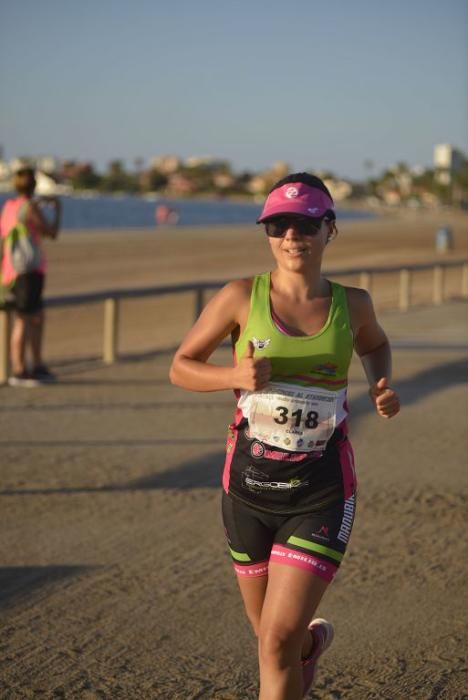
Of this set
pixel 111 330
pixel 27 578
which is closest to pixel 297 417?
pixel 27 578

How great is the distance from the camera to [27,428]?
8305 millimetres

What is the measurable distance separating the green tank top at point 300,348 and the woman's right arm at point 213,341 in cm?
5

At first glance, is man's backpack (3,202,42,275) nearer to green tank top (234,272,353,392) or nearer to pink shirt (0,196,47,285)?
pink shirt (0,196,47,285)

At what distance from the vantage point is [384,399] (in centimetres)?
349

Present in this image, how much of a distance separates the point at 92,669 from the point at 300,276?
171cm

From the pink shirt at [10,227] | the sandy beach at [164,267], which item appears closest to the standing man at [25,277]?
the pink shirt at [10,227]

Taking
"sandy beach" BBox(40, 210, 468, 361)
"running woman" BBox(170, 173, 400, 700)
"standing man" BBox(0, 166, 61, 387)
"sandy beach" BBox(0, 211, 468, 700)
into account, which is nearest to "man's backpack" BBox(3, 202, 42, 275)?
"standing man" BBox(0, 166, 61, 387)

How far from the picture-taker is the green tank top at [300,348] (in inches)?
131

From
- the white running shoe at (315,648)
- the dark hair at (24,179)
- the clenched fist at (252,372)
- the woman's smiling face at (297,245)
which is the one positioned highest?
the woman's smiling face at (297,245)

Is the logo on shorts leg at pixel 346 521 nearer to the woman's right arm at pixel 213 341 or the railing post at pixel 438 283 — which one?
the woman's right arm at pixel 213 341

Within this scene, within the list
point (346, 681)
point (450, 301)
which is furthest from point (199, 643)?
point (450, 301)

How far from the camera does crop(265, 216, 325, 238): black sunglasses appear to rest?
343 cm

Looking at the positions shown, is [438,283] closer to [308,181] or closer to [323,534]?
[308,181]

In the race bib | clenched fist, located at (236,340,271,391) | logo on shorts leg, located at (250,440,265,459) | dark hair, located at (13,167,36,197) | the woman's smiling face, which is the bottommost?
logo on shorts leg, located at (250,440,265,459)
